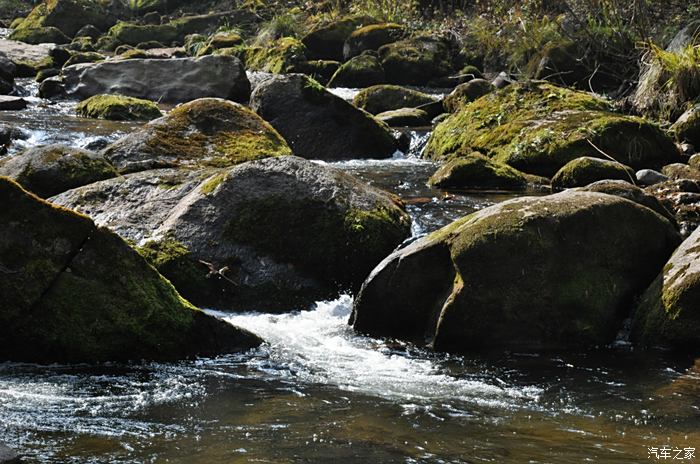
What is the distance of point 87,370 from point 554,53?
15238 mm

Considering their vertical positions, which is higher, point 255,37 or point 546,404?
point 255,37

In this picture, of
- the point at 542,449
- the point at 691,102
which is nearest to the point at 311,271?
the point at 542,449

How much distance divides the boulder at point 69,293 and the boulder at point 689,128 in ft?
31.4

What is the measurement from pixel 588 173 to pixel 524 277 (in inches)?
195

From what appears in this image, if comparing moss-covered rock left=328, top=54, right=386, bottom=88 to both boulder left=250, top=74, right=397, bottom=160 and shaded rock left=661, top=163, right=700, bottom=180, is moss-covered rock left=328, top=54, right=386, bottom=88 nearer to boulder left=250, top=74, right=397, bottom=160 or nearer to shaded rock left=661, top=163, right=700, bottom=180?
boulder left=250, top=74, right=397, bottom=160

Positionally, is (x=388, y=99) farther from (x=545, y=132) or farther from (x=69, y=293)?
(x=69, y=293)

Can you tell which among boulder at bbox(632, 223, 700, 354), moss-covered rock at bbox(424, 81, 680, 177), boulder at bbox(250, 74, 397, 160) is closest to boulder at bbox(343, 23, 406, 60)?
boulder at bbox(250, 74, 397, 160)

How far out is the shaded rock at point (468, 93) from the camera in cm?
1766

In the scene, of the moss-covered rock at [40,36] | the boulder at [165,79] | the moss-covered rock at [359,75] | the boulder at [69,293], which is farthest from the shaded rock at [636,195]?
the moss-covered rock at [40,36]

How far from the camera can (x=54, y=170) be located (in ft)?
32.0

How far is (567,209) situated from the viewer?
747cm

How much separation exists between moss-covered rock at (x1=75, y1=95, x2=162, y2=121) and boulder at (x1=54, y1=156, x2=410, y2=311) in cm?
995

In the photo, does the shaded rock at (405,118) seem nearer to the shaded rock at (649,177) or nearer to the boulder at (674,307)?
the shaded rock at (649,177)

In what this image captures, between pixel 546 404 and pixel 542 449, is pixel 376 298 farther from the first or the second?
pixel 542 449
